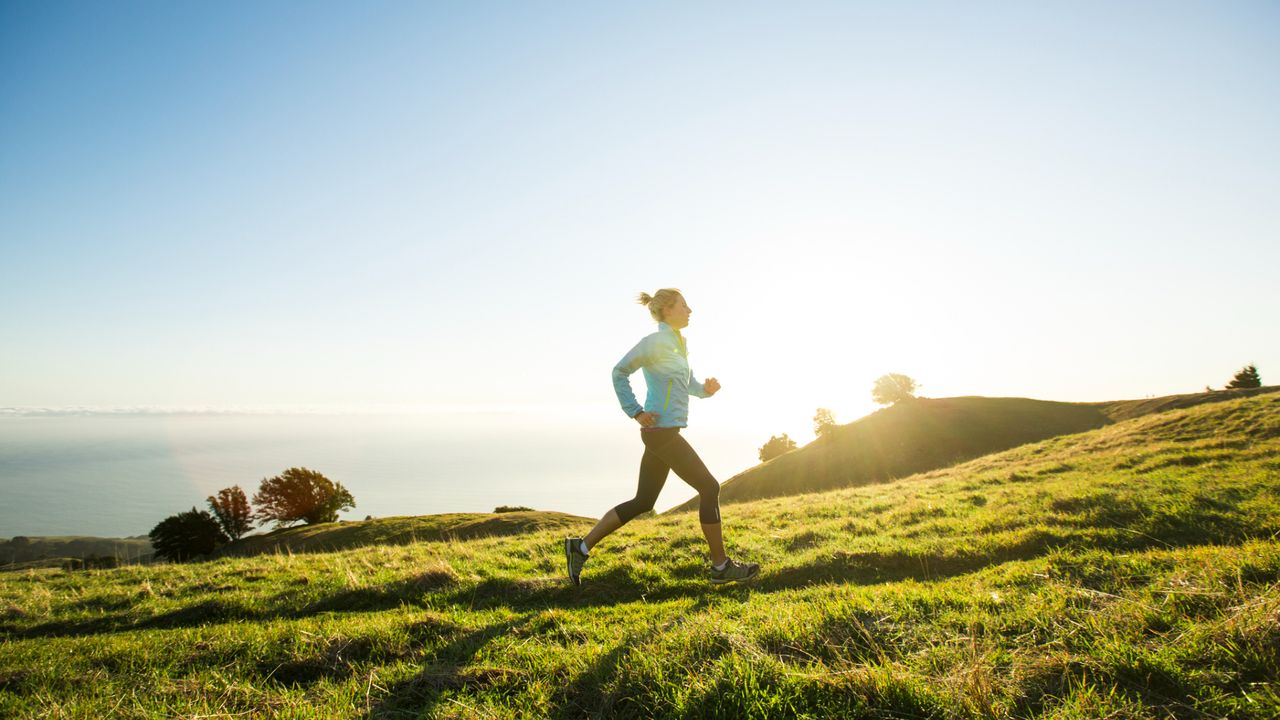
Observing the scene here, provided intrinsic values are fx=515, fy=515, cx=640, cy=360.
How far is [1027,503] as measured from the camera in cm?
862

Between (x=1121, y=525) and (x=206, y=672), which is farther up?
(x=206, y=672)

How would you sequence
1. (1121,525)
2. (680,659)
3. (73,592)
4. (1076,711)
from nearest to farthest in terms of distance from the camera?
1. (1076,711)
2. (680,659)
3. (1121,525)
4. (73,592)

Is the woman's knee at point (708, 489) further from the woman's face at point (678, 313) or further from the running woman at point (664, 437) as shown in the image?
the woman's face at point (678, 313)

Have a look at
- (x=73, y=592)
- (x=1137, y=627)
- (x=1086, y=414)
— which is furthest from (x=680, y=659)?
(x=1086, y=414)

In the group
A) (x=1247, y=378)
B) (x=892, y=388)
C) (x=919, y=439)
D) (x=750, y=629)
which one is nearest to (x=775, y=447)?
(x=892, y=388)

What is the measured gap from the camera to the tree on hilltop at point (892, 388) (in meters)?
68.6

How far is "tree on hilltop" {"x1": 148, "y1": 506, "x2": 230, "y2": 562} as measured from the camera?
55062 millimetres

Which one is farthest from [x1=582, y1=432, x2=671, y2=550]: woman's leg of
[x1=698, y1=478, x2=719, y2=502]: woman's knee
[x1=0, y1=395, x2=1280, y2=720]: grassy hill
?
[x1=0, y1=395, x2=1280, y2=720]: grassy hill

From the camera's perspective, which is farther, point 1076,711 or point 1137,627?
point 1137,627

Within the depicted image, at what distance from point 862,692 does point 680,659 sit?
1022 millimetres

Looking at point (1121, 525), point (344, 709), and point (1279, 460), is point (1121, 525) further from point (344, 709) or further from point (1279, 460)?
point (344, 709)

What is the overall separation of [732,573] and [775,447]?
70.3 meters

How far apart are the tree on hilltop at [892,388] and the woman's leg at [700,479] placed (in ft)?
231

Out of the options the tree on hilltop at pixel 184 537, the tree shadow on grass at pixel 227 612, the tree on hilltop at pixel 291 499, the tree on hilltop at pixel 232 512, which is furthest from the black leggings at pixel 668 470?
the tree on hilltop at pixel 232 512
